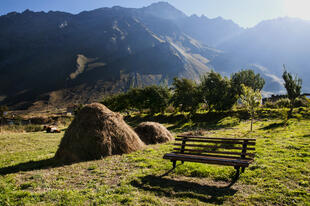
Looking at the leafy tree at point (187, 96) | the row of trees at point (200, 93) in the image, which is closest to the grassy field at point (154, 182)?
the row of trees at point (200, 93)

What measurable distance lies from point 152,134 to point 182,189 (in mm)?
8564

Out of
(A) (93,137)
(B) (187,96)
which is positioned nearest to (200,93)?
(B) (187,96)

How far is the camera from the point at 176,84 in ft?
127

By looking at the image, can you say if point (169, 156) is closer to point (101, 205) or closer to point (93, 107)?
point (101, 205)

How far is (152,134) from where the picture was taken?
580 inches

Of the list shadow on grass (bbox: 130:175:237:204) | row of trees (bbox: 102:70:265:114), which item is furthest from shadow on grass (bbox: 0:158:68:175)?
row of trees (bbox: 102:70:265:114)

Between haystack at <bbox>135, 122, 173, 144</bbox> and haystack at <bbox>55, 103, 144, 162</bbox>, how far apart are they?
3307 mm

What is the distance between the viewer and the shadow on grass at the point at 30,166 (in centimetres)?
859

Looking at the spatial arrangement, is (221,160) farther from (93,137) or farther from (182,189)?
(93,137)

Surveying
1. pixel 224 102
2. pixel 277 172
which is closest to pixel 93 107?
pixel 277 172

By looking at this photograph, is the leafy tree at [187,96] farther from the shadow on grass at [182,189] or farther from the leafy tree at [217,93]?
the shadow on grass at [182,189]

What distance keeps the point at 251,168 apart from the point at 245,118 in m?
25.2

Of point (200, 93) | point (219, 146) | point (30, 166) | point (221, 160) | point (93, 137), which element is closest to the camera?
point (221, 160)

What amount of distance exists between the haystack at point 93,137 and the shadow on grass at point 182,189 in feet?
12.1
